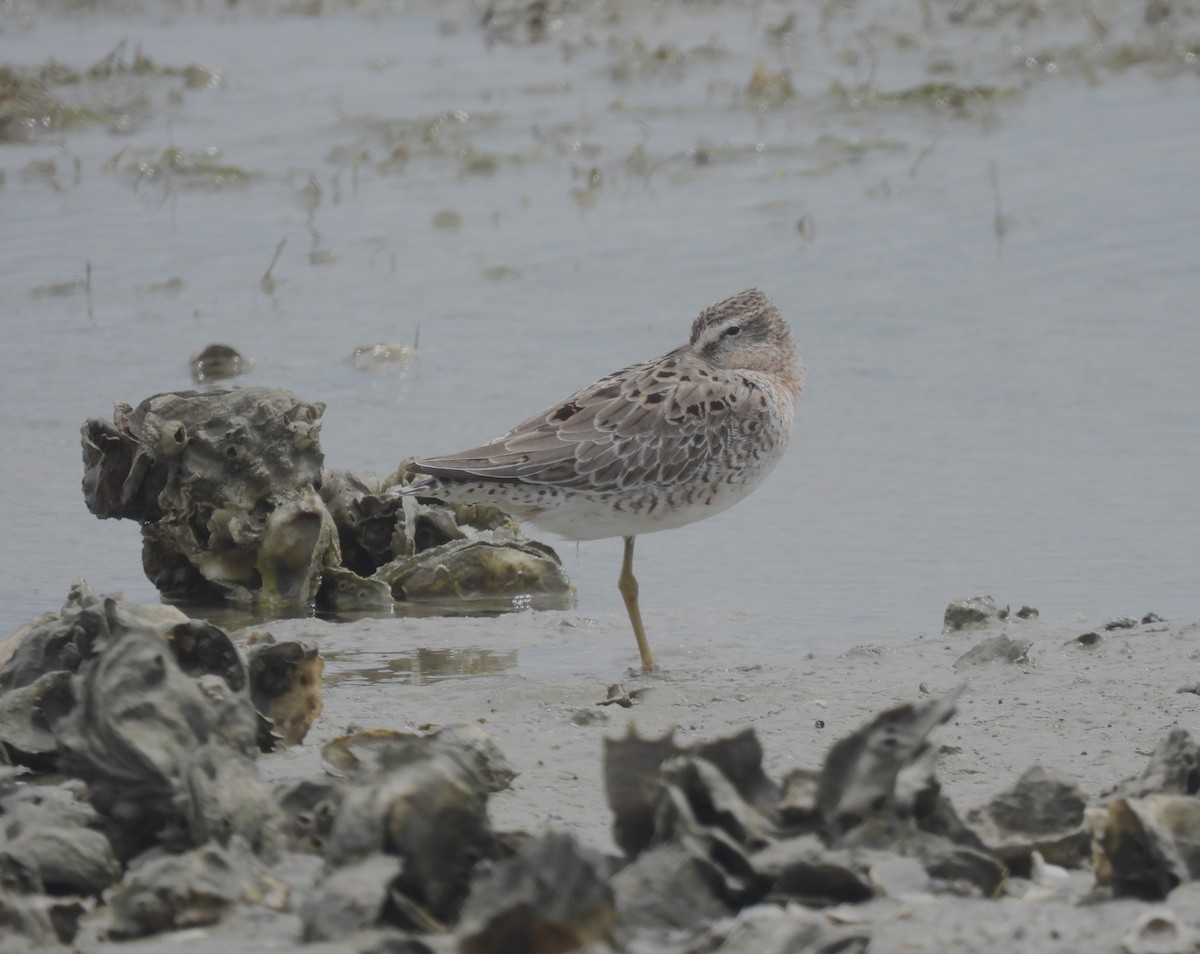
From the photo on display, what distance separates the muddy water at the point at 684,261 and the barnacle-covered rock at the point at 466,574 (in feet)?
1.08

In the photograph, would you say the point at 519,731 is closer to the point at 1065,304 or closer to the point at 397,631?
the point at 397,631

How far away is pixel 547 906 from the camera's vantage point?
3604 mm

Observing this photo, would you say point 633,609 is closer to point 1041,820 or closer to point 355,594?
point 355,594

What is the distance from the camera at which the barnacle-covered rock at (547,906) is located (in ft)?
11.8

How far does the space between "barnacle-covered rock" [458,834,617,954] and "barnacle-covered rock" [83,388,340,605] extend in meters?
4.11

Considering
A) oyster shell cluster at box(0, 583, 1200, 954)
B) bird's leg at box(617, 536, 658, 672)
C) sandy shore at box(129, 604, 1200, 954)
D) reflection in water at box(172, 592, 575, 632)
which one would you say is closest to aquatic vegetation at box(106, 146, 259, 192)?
reflection in water at box(172, 592, 575, 632)

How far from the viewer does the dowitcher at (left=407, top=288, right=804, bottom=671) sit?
289 inches

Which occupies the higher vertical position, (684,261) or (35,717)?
(684,261)

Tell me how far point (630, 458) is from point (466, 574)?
0.95m

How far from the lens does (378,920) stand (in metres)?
3.94

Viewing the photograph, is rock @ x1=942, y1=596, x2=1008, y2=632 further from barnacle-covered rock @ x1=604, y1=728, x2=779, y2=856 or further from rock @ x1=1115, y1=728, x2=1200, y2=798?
barnacle-covered rock @ x1=604, y1=728, x2=779, y2=856

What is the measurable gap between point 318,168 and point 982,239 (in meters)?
5.36

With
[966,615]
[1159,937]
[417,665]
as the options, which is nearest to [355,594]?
[417,665]

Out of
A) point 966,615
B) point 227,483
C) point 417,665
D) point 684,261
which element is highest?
point 684,261
